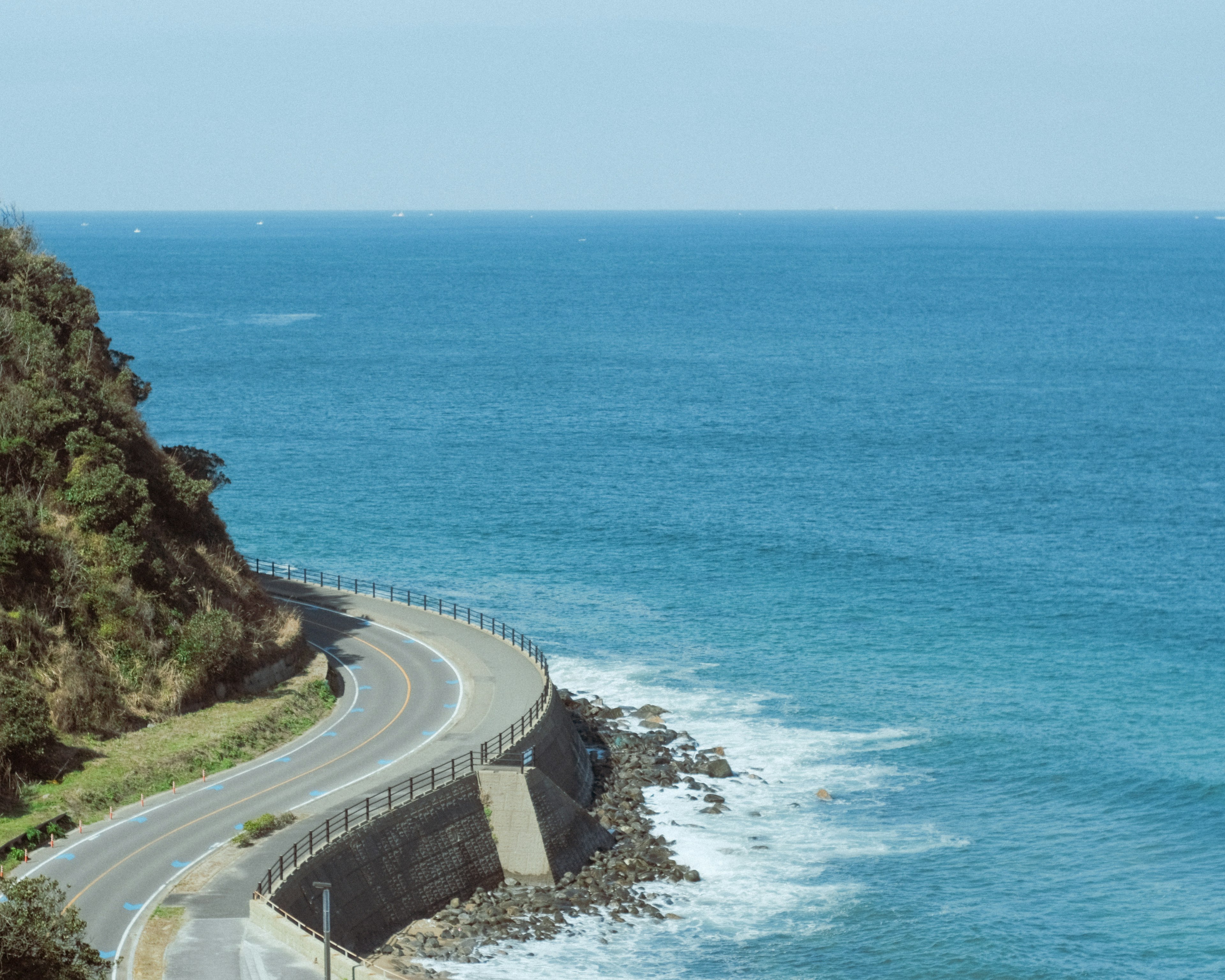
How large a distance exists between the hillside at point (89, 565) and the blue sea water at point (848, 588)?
16.7 metres

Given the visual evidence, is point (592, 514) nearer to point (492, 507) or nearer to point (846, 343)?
point (492, 507)

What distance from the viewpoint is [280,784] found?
46312mm

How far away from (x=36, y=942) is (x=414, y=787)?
63.7ft

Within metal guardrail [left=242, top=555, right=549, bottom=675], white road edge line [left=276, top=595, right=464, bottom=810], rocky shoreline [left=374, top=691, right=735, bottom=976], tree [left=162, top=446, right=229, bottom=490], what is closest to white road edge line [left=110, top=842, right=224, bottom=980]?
white road edge line [left=276, top=595, right=464, bottom=810]

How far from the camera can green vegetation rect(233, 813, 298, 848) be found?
1642 inches

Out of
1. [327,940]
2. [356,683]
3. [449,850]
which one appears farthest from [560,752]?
[327,940]

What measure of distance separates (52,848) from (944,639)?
43.5 metres

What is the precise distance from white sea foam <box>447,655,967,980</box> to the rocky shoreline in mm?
455

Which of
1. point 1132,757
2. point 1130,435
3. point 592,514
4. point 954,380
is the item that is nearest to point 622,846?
point 1132,757

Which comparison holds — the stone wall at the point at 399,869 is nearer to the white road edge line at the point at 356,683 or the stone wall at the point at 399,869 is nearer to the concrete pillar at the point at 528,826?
the concrete pillar at the point at 528,826

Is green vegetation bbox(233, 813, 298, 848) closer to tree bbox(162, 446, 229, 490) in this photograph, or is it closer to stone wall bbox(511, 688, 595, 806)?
stone wall bbox(511, 688, 595, 806)

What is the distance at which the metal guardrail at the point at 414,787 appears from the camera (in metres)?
39.6

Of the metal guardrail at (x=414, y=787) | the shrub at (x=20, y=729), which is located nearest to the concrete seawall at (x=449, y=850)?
the metal guardrail at (x=414, y=787)

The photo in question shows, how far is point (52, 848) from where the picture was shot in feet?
134
